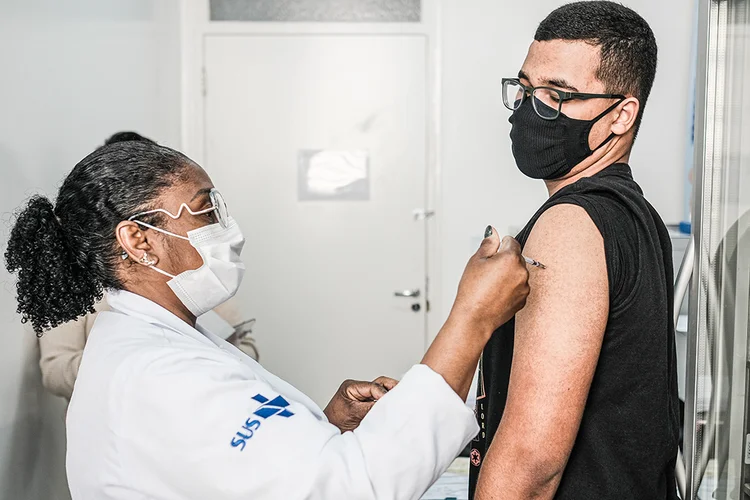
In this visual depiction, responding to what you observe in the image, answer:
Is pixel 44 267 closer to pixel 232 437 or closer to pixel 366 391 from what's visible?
pixel 232 437

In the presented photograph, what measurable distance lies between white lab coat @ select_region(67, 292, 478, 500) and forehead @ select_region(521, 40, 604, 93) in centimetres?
52

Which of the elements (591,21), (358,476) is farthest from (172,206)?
(591,21)

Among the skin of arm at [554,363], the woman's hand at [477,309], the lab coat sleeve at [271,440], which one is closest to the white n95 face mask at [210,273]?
the lab coat sleeve at [271,440]

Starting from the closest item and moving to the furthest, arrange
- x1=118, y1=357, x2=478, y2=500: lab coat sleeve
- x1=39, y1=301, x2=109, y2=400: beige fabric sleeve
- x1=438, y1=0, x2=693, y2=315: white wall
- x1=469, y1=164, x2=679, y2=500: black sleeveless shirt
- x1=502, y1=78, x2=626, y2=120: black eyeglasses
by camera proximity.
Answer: x1=118, y1=357, x2=478, y2=500: lab coat sleeve → x1=469, y1=164, x2=679, y2=500: black sleeveless shirt → x1=502, y1=78, x2=626, y2=120: black eyeglasses → x1=39, y1=301, x2=109, y2=400: beige fabric sleeve → x1=438, y1=0, x2=693, y2=315: white wall

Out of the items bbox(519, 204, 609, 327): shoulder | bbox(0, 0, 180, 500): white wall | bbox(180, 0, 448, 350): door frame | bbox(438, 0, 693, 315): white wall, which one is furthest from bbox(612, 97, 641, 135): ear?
bbox(180, 0, 448, 350): door frame

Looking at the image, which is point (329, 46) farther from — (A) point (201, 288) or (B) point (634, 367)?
(B) point (634, 367)

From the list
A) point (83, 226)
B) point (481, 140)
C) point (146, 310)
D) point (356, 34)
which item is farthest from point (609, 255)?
point (356, 34)

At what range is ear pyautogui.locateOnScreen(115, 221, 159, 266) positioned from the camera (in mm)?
1294

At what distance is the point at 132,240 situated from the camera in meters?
1.30

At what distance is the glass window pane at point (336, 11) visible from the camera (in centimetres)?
383

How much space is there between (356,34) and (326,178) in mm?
718

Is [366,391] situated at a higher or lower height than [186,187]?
→ lower

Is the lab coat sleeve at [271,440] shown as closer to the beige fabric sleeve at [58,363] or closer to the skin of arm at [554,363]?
the skin of arm at [554,363]

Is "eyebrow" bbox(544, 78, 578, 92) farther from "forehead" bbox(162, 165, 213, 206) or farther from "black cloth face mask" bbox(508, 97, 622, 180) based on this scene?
"forehead" bbox(162, 165, 213, 206)
